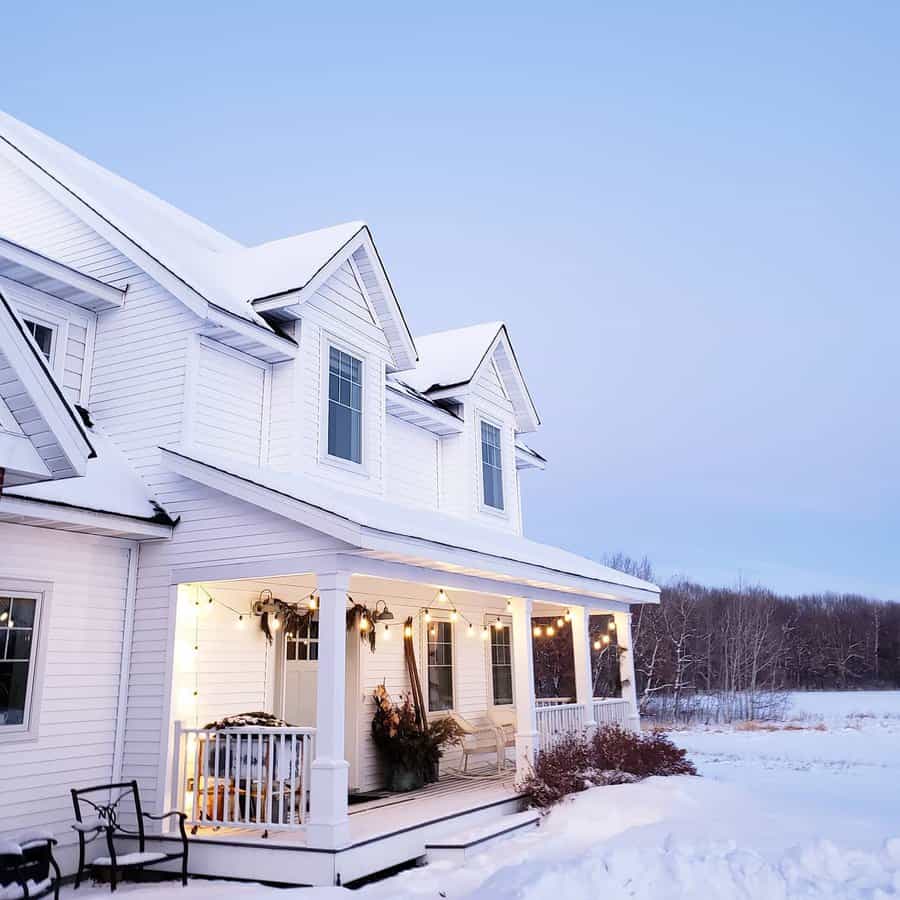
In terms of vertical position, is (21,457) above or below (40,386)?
below

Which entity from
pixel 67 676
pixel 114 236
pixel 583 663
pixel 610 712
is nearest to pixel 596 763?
pixel 583 663

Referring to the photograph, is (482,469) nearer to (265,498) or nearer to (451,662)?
(451,662)

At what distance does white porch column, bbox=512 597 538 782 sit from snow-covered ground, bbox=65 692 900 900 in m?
1.22

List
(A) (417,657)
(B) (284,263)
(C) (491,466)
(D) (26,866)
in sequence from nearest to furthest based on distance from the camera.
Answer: (D) (26,866) → (B) (284,263) → (A) (417,657) → (C) (491,466)

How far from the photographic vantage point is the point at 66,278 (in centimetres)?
1031

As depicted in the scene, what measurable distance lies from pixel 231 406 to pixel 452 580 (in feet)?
11.7

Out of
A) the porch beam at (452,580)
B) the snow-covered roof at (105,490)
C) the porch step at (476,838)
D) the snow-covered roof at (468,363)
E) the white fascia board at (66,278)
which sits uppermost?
the snow-covered roof at (468,363)

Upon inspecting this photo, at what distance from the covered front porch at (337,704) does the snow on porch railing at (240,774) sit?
0.02m

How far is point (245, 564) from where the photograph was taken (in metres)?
8.78

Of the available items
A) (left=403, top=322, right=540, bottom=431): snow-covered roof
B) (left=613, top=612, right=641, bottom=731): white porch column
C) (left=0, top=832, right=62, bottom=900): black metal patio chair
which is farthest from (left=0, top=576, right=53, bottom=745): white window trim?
(left=613, top=612, right=641, bottom=731): white porch column

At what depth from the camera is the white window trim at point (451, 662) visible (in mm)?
13352

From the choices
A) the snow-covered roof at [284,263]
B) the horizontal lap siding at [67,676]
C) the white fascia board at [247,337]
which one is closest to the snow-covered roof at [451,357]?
the snow-covered roof at [284,263]

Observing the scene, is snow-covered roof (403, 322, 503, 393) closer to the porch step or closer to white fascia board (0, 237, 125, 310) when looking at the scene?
white fascia board (0, 237, 125, 310)

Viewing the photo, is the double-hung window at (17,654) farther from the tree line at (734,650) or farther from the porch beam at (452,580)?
A: the tree line at (734,650)
